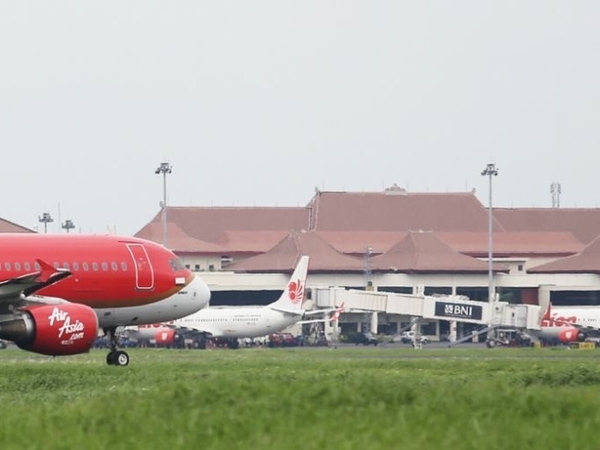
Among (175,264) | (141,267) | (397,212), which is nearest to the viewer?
(141,267)

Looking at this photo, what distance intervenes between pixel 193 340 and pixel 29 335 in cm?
5800

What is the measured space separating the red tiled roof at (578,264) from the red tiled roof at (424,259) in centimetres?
375

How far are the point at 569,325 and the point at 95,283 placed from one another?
58.2m

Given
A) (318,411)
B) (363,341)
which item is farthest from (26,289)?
(363,341)

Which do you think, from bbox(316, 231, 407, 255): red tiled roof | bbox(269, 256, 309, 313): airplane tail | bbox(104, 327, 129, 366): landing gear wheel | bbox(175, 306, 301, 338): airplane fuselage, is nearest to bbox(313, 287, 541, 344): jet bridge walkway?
bbox(269, 256, 309, 313): airplane tail

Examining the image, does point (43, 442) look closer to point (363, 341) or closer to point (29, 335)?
point (29, 335)

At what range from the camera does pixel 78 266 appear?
37969 millimetres

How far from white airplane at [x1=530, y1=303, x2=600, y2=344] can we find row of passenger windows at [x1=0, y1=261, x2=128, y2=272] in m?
55.6

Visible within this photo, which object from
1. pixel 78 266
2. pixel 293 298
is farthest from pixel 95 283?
pixel 293 298

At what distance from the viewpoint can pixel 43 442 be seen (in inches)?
573

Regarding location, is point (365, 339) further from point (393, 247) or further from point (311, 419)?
point (311, 419)

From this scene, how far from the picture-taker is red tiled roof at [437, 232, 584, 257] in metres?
137

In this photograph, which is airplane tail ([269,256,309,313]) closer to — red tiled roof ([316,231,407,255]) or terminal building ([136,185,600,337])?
terminal building ([136,185,600,337])

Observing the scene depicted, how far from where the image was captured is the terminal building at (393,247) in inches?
4719
